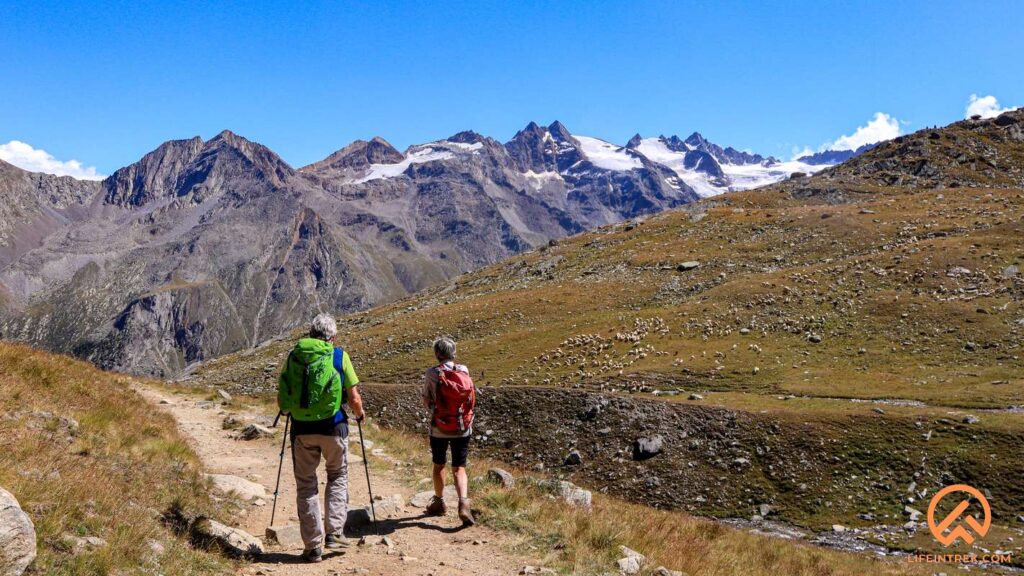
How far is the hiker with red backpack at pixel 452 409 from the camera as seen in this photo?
1099 centimetres

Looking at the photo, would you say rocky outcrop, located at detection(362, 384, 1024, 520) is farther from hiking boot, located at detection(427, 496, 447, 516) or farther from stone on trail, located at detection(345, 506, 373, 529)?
stone on trail, located at detection(345, 506, 373, 529)

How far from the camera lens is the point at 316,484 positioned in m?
9.31

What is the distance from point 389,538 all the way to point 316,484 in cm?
183

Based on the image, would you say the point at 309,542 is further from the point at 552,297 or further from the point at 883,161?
the point at 883,161

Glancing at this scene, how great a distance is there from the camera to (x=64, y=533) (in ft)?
23.4

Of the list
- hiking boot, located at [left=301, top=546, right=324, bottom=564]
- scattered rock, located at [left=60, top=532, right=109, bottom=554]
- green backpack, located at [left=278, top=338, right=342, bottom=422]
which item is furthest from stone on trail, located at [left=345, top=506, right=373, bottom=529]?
scattered rock, located at [left=60, top=532, right=109, bottom=554]

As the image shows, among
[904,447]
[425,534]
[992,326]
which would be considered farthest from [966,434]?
[425,534]

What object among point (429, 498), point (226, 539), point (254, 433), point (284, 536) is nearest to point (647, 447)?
point (429, 498)

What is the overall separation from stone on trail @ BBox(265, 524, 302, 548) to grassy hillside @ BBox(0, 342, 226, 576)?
4.25 ft

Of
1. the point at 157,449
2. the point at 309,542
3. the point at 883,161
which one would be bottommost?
the point at 309,542

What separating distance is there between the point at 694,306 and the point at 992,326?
48.7 feet

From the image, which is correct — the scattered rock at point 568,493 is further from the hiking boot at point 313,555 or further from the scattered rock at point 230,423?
the scattered rock at point 230,423

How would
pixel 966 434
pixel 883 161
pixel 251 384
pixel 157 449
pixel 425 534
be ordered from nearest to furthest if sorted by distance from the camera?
pixel 425 534 → pixel 157 449 → pixel 966 434 → pixel 251 384 → pixel 883 161

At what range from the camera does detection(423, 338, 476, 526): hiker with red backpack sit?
11.0 m
